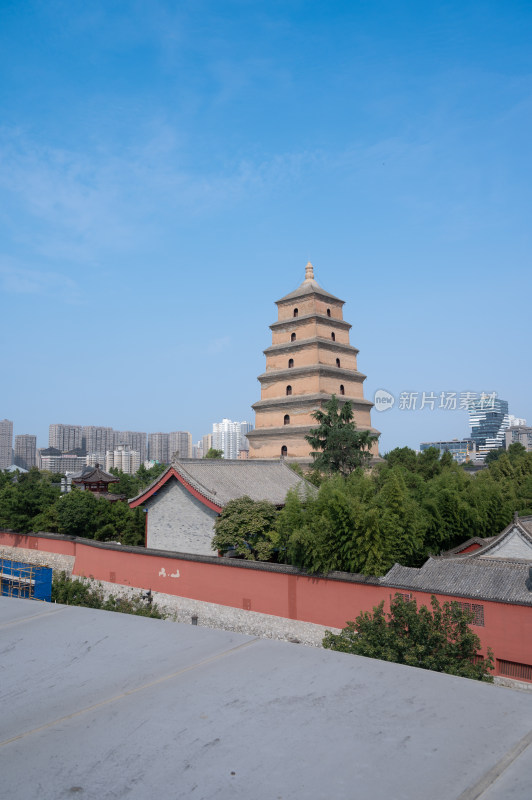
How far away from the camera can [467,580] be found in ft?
39.1

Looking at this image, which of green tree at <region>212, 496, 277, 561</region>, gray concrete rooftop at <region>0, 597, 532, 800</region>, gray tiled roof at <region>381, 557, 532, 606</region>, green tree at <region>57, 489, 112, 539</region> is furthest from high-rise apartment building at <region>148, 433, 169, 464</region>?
gray concrete rooftop at <region>0, 597, 532, 800</region>

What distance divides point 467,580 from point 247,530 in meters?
6.19

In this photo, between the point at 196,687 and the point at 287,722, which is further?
the point at 196,687

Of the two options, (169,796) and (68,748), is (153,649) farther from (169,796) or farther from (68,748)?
(169,796)

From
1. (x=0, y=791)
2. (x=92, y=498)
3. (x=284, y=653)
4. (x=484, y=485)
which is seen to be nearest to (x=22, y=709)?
(x=0, y=791)

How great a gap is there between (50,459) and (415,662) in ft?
351

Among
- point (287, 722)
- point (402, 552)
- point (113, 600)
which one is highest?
A: point (287, 722)

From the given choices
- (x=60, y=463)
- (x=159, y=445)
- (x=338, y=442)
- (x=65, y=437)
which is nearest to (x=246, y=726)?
(x=338, y=442)

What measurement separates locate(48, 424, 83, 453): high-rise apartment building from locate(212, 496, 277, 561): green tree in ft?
397

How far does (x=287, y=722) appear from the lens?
234cm

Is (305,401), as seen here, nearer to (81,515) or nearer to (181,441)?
(81,515)

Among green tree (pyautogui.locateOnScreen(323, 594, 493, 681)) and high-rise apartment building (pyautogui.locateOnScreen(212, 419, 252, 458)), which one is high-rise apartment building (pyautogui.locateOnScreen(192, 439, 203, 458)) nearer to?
high-rise apartment building (pyautogui.locateOnScreen(212, 419, 252, 458))

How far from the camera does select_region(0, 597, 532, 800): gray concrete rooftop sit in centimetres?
193

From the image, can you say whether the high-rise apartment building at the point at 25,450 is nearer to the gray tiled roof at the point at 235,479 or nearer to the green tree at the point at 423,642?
the gray tiled roof at the point at 235,479
